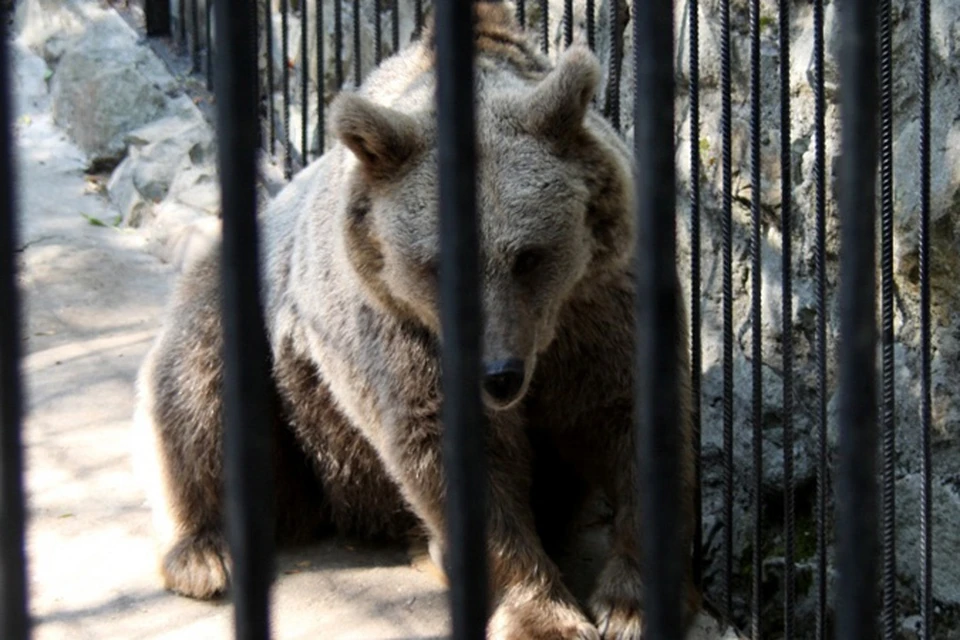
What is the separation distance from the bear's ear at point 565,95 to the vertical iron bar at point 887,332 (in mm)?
788

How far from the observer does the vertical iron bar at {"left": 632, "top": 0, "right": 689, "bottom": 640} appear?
4.04ft

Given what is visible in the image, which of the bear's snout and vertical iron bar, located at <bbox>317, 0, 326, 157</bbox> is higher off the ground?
vertical iron bar, located at <bbox>317, 0, 326, 157</bbox>

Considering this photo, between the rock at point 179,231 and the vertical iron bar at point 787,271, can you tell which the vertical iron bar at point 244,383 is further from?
the rock at point 179,231

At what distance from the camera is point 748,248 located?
4930 mm

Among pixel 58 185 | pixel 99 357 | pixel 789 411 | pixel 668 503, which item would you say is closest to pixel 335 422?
pixel 789 411

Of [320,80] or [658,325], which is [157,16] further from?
[658,325]

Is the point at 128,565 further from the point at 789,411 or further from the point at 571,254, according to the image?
the point at 789,411

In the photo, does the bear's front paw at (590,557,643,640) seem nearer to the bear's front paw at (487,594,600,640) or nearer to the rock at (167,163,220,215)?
the bear's front paw at (487,594,600,640)

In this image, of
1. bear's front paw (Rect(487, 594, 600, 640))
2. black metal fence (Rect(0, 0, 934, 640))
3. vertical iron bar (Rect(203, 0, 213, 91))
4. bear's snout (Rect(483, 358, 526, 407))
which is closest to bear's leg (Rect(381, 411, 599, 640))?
bear's front paw (Rect(487, 594, 600, 640))

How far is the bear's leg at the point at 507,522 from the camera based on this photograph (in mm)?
3762

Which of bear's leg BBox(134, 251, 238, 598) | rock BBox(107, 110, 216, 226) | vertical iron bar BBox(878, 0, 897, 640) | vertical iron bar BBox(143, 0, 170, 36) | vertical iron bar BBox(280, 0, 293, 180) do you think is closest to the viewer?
vertical iron bar BBox(878, 0, 897, 640)

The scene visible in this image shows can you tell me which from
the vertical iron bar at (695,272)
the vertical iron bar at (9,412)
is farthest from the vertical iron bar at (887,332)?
the vertical iron bar at (9,412)

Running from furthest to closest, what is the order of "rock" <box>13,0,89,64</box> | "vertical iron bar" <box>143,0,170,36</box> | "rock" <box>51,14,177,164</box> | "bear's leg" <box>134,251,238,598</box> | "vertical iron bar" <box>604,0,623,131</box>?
"rock" <box>13,0,89,64</box>
"vertical iron bar" <box>143,0,170,36</box>
"rock" <box>51,14,177,164</box>
"bear's leg" <box>134,251,238,598</box>
"vertical iron bar" <box>604,0,623,131</box>

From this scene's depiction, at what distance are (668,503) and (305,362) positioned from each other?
3277 millimetres
